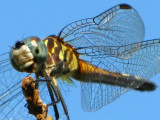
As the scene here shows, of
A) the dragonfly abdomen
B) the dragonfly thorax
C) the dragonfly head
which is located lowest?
the dragonfly abdomen

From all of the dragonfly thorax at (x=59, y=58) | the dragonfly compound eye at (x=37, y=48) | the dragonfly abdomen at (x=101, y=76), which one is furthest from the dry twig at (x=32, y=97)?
the dragonfly abdomen at (x=101, y=76)

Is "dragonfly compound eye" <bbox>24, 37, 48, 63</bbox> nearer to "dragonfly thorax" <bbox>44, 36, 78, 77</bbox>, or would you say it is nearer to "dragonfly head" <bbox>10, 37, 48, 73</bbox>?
"dragonfly head" <bbox>10, 37, 48, 73</bbox>

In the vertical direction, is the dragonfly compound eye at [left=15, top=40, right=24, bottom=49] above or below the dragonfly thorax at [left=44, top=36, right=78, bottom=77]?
above

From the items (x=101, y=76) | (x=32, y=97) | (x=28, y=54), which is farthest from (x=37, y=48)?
(x=101, y=76)

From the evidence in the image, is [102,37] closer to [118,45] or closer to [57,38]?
[118,45]

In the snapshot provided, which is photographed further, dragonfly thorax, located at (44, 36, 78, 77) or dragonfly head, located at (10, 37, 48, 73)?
dragonfly thorax, located at (44, 36, 78, 77)

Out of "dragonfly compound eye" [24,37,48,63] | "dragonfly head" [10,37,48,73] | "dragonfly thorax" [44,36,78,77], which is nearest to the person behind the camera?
"dragonfly head" [10,37,48,73]

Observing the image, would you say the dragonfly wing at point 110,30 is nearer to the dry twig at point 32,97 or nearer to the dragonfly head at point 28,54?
the dragonfly head at point 28,54

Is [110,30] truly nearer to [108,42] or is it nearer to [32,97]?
[108,42]

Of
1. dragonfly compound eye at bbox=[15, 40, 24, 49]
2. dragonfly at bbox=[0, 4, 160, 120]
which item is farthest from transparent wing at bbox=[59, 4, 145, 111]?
dragonfly compound eye at bbox=[15, 40, 24, 49]

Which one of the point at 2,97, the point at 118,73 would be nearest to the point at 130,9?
the point at 118,73
